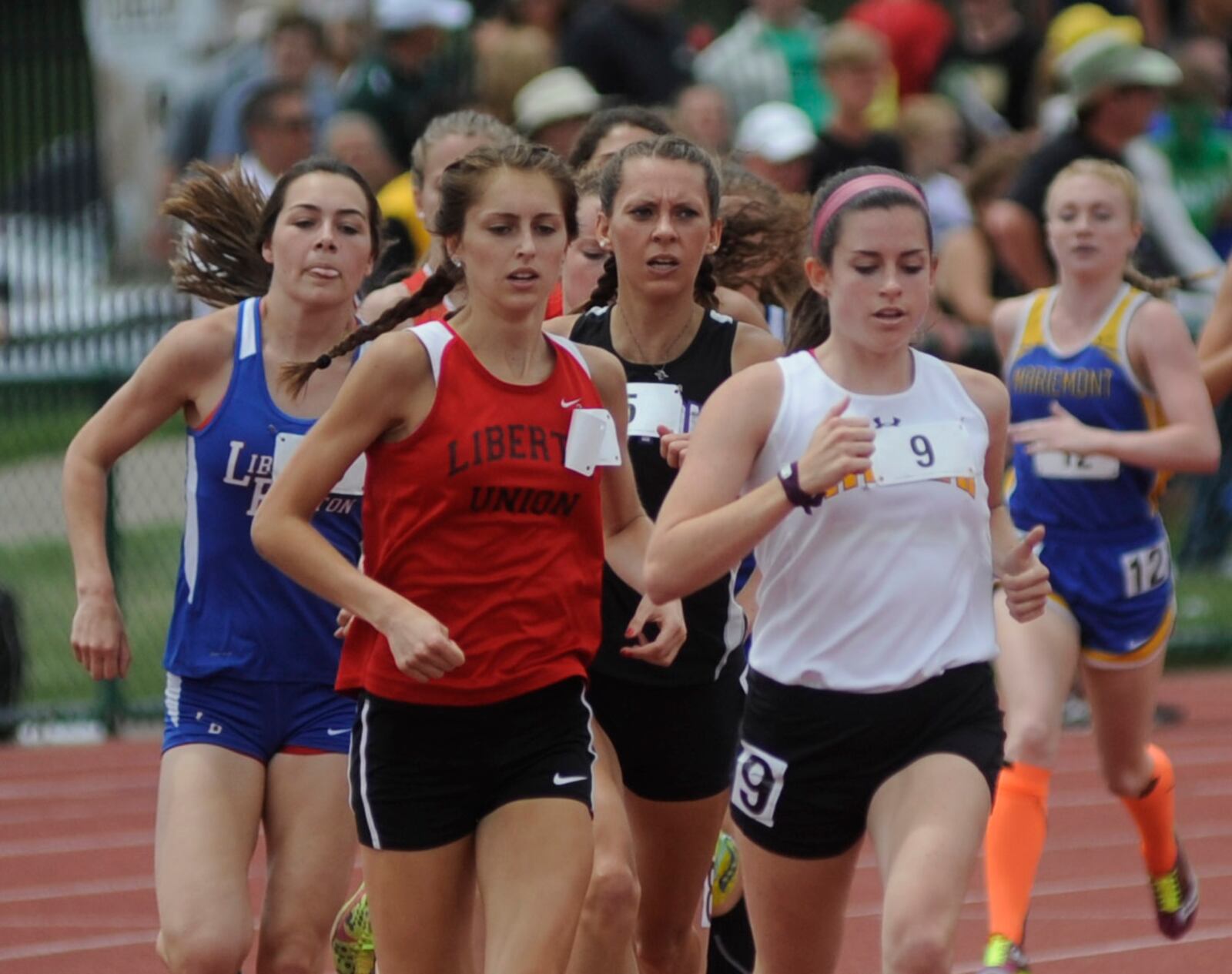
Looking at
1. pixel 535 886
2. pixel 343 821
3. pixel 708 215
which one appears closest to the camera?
pixel 535 886

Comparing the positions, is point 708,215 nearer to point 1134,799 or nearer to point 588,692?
point 588,692

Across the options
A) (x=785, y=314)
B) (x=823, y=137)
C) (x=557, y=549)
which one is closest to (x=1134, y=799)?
(x=785, y=314)

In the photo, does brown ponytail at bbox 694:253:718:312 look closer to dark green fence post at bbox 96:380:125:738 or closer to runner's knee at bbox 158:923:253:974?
runner's knee at bbox 158:923:253:974

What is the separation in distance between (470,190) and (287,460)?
0.87 meters

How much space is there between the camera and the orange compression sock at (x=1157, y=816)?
727 cm

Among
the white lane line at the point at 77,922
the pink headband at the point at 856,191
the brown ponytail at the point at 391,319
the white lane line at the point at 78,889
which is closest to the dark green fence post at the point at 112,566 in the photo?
the white lane line at the point at 78,889

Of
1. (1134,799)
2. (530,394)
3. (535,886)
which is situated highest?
(530,394)

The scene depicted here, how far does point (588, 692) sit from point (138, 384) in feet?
4.27

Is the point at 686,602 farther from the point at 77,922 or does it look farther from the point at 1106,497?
the point at 77,922

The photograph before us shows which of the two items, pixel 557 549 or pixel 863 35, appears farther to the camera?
pixel 863 35

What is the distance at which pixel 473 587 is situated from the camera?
488 centimetres

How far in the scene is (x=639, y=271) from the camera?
19.1 ft

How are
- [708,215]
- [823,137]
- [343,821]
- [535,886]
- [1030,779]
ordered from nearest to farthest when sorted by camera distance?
[535,886] → [343,821] → [708,215] → [1030,779] → [823,137]

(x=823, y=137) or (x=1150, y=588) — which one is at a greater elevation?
(x=823, y=137)
